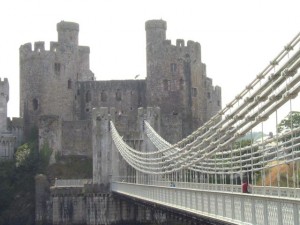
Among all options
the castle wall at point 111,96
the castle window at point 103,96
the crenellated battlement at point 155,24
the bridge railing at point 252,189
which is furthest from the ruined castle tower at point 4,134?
the bridge railing at point 252,189

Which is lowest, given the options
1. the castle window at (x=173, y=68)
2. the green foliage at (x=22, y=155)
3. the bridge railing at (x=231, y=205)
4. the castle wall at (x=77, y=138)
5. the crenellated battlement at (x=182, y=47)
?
the bridge railing at (x=231, y=205)

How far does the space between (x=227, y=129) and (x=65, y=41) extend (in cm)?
3473

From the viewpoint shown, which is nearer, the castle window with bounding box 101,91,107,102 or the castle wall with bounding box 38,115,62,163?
the castle wall with bounding box 38,115,62,163

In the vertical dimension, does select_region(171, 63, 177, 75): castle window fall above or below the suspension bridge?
above

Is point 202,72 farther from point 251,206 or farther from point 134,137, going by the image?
point 251,206

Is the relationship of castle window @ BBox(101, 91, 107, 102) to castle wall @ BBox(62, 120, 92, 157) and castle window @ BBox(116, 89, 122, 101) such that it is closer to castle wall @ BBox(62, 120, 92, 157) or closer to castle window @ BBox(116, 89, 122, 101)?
castle window @ BBox(116, 89, 122, 101)

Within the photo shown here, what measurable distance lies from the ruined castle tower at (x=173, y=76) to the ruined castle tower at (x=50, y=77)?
5.09 m

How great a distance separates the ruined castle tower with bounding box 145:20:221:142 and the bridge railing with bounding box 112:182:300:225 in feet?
80.2

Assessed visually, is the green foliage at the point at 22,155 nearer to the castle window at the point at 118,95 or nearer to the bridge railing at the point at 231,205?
the castle window at the point at 118,95

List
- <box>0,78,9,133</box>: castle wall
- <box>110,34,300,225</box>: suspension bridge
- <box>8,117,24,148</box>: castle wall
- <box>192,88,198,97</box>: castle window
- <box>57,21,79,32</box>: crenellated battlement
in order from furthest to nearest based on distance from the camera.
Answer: <box>57,21,79,32</box>: crenellated battlement
<box>192,88,198,97</box>: castle window
<box>8,117,24,148</box>: castle wall
<box>0,78,9,133</box>: castle wall
<box>110,34,300,225</box>: suspension bridge

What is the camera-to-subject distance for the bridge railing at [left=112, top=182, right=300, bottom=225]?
1202 centimetres

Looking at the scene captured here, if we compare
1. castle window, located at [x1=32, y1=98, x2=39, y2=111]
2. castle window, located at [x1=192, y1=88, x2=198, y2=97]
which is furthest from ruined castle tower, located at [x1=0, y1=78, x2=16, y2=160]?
castle window, located at [x1=192, y1=88, x2=198, y2=97]

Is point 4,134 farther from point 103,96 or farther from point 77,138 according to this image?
point 103,96

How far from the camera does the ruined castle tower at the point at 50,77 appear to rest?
160ft
